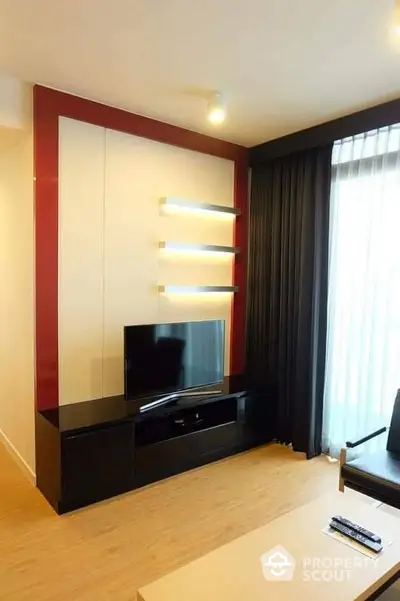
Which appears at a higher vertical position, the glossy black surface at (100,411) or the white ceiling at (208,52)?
the white ceiling at (208,52)

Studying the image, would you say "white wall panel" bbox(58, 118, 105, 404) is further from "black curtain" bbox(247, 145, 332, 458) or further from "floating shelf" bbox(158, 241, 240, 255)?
"black curtain" bbox(247, 145, 332, 458)

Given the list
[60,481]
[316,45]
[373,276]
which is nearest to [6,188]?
[60,481]

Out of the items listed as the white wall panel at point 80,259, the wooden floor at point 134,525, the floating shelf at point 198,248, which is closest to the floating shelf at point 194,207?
the floating shelf at point 198,248

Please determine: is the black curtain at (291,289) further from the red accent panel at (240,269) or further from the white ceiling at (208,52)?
the white ceiling at (208,52)

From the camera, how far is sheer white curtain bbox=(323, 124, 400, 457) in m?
3.19

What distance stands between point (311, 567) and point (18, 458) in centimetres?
250

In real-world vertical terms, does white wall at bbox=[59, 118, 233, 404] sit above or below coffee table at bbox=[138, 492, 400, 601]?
above

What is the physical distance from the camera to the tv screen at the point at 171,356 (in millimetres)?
3066

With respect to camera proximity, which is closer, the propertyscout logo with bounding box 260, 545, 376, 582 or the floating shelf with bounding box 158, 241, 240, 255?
the propertyscout logo with bounding box 260, 545, 376, 582

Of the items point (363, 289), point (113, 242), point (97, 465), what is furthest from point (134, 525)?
point (363, 289)

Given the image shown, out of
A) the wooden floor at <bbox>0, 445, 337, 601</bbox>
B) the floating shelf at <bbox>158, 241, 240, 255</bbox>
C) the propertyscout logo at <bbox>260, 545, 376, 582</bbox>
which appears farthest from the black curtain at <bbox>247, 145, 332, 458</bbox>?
the propertyscout logo at <bbox>260, 545, 376, 582</bbox>

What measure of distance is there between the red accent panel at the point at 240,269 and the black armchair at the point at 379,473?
5.38 ft

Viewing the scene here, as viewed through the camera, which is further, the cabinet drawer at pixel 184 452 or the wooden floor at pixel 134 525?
the cabinet drawer at pixel 184 452

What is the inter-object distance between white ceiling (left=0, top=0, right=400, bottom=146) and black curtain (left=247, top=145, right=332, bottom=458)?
659 millimetres
